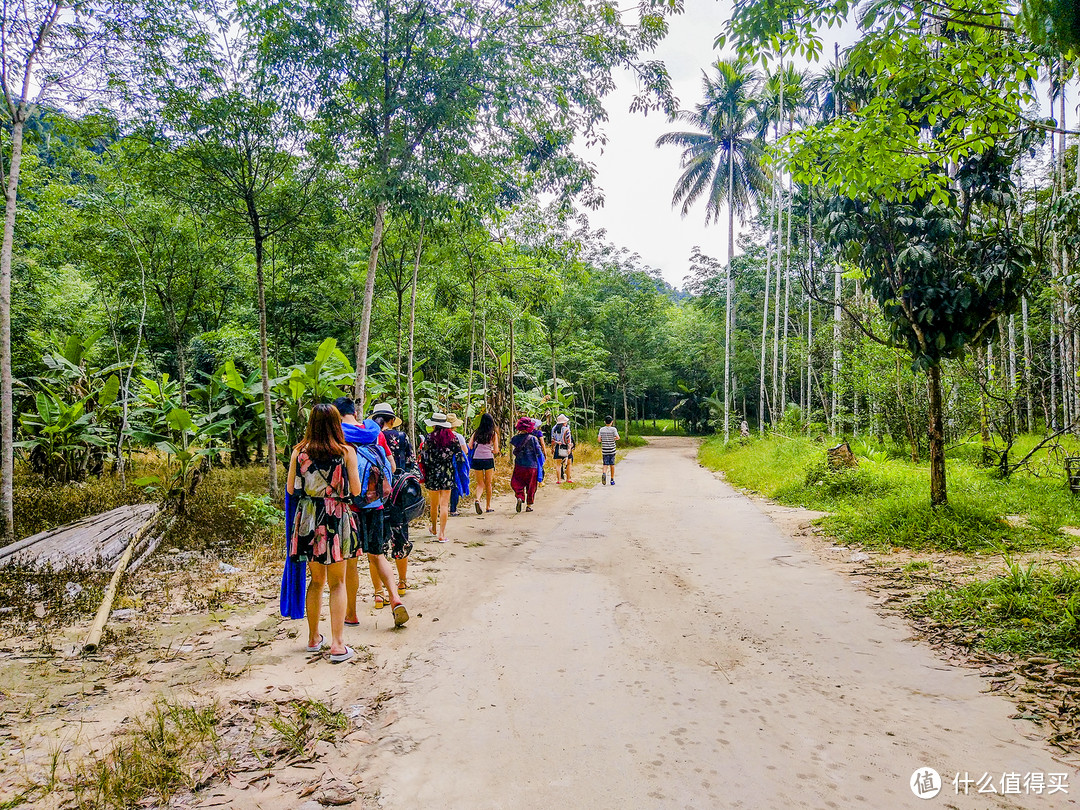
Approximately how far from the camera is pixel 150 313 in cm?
1445

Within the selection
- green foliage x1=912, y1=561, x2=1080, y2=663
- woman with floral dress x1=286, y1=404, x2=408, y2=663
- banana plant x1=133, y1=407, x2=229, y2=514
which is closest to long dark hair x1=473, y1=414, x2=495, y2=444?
banana plant x1=133, y1=407, x2=229, y2=514

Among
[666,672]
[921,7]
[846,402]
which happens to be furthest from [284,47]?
[846,402]

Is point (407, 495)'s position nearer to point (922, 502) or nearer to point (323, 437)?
point (323, 437)

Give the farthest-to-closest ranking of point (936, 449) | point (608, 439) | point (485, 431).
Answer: point (608, 439)
point (485, 431)
point (936, 449)

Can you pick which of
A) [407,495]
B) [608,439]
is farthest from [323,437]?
[608,439]

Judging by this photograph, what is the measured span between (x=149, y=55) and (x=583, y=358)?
2118 cm

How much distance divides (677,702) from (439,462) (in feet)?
16.5

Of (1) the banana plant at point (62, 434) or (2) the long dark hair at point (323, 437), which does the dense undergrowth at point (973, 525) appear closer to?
(2) the long dark hair at point (323, 437)

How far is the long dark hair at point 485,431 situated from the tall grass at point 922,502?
529 centimetres

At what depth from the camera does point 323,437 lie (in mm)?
3947

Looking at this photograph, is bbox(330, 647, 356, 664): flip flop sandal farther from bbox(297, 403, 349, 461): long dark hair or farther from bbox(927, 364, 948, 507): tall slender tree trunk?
bbox(927, 364, 948, 507): tall slender tree trunk

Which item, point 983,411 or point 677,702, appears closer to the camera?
point 677,702

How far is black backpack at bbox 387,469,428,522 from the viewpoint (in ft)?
16.2

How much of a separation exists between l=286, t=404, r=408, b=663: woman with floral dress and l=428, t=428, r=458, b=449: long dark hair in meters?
3.66
